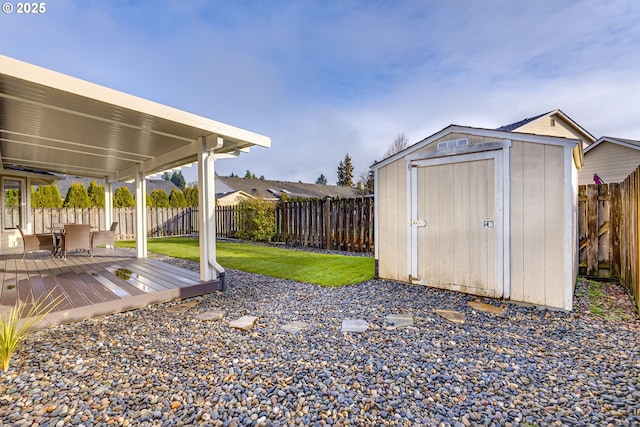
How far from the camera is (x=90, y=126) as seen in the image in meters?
4.27

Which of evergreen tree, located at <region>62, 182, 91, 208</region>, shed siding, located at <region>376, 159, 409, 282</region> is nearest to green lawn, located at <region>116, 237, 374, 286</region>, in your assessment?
shed siding, located at <region>376, 159, 409, 282</region>

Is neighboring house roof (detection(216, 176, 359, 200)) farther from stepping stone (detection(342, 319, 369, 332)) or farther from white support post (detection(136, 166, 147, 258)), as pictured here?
stepping stone (detection(342, 319, 369, 332))

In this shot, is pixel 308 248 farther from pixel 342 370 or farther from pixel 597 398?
pixel 597 398

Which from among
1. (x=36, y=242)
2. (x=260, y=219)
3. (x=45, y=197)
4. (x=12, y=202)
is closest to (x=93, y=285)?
(x=36, y=242)

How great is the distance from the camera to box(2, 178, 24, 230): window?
8508mm

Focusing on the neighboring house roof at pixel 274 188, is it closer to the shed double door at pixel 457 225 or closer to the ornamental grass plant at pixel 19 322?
the shed double door at pixel 457 225

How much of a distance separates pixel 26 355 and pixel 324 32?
987cm

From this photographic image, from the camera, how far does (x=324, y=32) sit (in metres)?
9.18

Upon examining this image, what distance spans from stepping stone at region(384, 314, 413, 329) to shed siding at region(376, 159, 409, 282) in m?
1.51

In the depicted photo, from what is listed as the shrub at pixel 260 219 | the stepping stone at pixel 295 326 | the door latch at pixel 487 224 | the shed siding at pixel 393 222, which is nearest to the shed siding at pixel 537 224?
the door latch at pixel 487 224

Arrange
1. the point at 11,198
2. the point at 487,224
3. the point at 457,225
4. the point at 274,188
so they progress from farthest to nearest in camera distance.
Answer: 1. the point at 274,188
2. the point at 11,198
3. the point at 457,225
4. the point at 487,224

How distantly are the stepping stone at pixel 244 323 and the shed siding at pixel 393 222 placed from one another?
271 cm

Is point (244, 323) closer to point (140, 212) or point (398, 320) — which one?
point (398, 320)

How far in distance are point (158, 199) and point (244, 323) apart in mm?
18665
